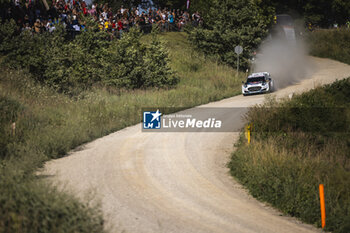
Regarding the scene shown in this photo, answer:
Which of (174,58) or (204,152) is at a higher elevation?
(174,58)

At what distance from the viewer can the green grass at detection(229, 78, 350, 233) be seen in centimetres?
978

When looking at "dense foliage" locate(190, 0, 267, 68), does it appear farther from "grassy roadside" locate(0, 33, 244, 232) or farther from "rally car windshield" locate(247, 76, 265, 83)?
"rally car windshield" locate(247, 76, 265, 83)

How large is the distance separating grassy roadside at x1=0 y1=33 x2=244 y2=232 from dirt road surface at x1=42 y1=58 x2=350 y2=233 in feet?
1.74

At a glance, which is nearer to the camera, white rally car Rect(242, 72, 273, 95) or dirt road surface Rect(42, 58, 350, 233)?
dirt road surface Rect(42, 58, 350, 233)

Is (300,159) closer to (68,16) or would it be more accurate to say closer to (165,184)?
(165,184)

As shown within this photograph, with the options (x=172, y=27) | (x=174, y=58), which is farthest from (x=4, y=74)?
(x=172, y=27)

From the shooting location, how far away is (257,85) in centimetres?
3134

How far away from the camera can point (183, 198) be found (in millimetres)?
10672

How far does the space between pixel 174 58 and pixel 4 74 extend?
2021cm

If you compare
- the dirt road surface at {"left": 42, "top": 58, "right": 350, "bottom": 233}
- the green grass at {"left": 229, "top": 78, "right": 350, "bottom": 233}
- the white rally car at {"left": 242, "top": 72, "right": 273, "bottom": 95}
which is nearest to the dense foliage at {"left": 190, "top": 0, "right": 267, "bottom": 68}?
the white rally car at {"left": 242, "top": 72, "right": 273, "bottom": 95}

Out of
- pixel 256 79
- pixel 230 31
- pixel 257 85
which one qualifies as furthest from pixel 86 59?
pixel 230 31

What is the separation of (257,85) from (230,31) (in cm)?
1141

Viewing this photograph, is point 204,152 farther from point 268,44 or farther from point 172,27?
point 268,44

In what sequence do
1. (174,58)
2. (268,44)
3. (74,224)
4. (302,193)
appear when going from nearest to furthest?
(74,224), (302,193), (174,58), (268,44)
